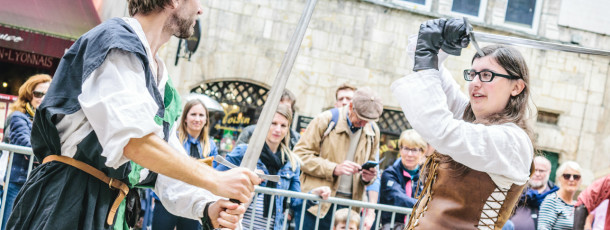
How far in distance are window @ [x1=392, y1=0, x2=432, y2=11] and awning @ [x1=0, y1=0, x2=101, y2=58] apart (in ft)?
20.1

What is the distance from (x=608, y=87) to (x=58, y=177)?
12.4 m

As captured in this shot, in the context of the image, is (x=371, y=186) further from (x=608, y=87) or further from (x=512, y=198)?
(x=608, y=87)

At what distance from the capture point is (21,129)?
502 centimetres

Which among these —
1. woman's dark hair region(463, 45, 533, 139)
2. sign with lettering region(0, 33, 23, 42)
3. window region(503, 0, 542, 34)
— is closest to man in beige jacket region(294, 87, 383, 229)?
woman's dark hair region(463, 45, 533, 139)

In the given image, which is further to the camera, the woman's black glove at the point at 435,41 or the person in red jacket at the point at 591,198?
the person in red jacket at the point at 591,198

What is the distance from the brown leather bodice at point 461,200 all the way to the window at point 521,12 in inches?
414

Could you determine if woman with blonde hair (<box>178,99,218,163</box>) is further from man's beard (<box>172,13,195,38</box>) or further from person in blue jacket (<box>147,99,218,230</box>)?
man's beard (<box>172,13,195,38</box>)

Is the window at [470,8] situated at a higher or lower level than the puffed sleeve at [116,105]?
higher

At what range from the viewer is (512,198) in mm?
2699

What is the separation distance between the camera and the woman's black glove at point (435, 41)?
8.45 feet

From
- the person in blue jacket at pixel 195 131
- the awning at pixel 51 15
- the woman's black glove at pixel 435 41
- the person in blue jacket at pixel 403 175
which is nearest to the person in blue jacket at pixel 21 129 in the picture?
the person in blue jacket at pixel 195 131

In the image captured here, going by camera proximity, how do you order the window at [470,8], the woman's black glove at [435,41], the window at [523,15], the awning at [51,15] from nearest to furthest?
the woman's black glove at [435,41], the awning at [51,15], the window at [470,8], the window at [523,15]

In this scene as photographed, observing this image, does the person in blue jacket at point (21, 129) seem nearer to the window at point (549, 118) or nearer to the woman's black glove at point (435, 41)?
the woman's black glove at point (435, 41)

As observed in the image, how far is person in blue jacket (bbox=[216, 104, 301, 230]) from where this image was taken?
5008 millimetres
